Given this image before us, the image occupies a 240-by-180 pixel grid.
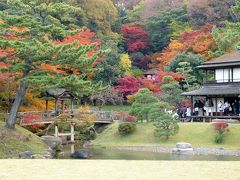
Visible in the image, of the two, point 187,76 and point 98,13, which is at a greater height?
point 98,13

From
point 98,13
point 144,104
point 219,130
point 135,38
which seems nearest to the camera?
point 219,130

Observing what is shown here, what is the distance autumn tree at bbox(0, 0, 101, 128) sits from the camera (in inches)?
947

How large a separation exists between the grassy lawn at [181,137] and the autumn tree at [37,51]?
7.49m

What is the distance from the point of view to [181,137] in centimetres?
3070

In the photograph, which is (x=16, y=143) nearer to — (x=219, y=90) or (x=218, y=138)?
(x=218, y=138)

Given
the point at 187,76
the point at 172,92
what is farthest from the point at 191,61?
the point at 172,92

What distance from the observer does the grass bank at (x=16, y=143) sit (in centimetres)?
2312

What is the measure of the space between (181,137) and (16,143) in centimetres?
1111

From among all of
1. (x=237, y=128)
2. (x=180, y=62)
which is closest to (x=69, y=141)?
(x=237, y=128)

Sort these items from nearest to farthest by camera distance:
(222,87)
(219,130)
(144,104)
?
(219,130)
(144,104)
(222,87)

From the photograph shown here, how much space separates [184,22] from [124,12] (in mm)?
10446

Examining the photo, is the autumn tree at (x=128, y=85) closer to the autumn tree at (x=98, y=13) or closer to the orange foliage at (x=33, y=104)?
the autumn tree at (x=98, y=13)

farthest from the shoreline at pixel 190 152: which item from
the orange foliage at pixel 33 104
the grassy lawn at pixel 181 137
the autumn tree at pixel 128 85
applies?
the autumn tree at pixel 128 85
